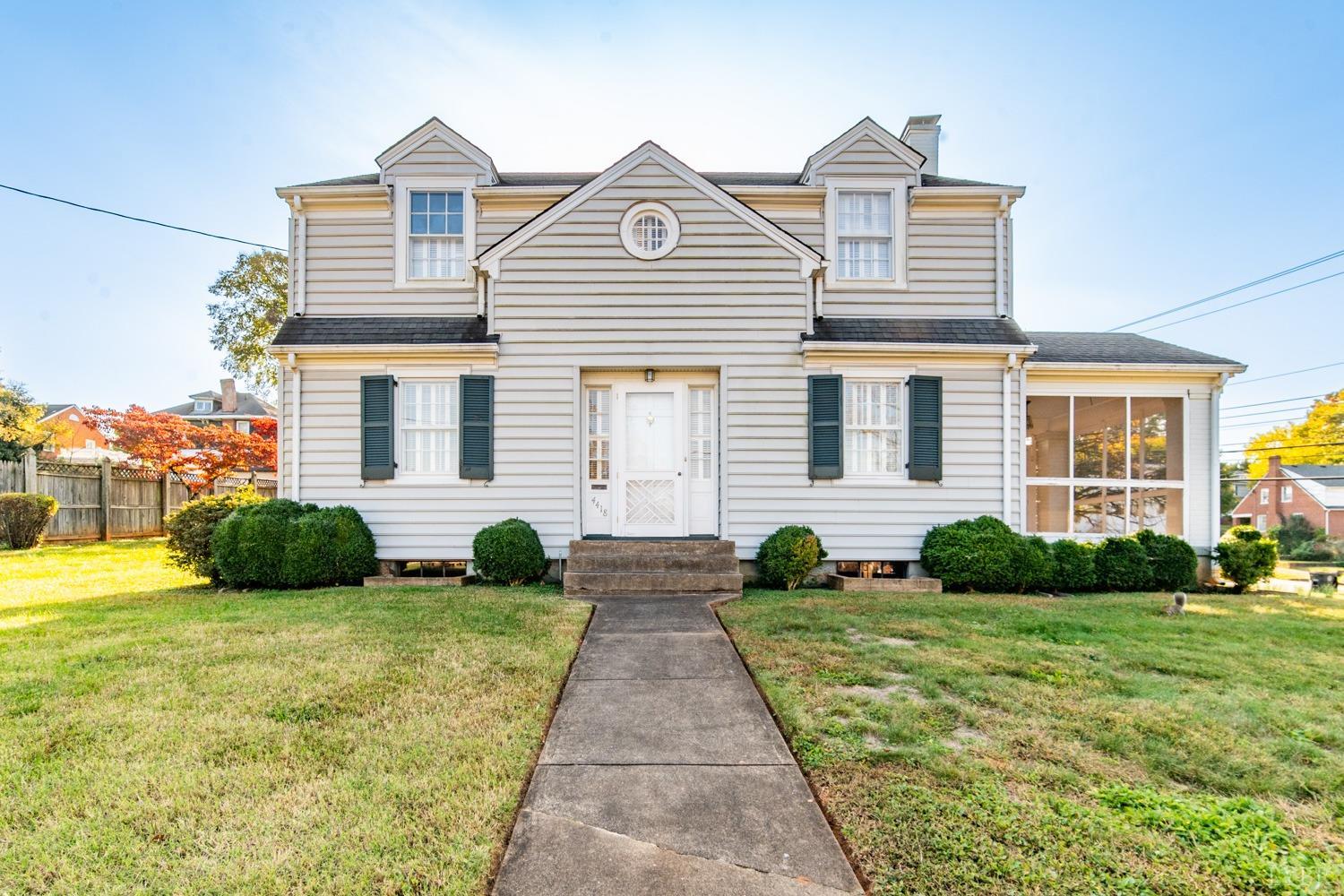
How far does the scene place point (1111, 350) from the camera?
9.47m

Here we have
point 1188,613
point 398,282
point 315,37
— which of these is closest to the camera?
point 1188,613

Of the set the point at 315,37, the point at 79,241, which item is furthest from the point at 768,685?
the point at 79,241

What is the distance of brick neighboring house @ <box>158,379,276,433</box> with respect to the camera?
29672 millimetres

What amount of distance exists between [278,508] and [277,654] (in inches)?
163

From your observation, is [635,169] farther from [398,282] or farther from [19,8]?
[19,8]

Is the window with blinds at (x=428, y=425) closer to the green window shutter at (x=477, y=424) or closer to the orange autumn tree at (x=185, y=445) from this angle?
the green window shutter at (x=477, y=424)

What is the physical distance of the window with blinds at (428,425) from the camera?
8.42m

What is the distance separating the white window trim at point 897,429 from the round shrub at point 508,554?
15.2 ft

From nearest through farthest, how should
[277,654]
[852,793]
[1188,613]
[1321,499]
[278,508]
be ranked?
[852,793] → [277,654] → [1188,613] → [278,508] → [1321,499]

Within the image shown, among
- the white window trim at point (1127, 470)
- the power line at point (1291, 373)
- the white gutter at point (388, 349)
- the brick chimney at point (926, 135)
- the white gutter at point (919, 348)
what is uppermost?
the brick chimney at point (926, 135)

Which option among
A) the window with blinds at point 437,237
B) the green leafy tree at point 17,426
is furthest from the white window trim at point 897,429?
the green leafy tree at point 17,426

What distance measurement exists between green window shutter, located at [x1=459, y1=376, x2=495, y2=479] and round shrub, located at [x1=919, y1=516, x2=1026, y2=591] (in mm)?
6490

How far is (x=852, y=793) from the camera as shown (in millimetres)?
2504

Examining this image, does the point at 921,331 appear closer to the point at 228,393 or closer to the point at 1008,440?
the point at 1008,440
